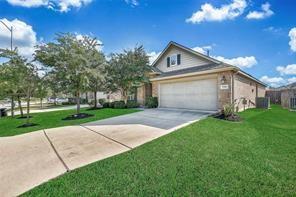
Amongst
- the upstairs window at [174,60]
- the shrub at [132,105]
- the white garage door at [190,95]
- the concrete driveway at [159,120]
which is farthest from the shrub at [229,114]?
the shrub at [132,105]

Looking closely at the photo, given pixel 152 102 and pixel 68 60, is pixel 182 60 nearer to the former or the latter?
pixel 152 102

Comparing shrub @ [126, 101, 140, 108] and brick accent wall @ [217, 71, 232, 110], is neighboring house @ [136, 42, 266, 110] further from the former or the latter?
shrub @ [126, 101, 140, 108]

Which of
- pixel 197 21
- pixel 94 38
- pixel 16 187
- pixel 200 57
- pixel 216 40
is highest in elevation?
pixel 197 21

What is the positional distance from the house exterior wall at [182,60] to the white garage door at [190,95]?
2.50m

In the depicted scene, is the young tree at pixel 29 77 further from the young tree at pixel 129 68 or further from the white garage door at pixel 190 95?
the white garage door at pixel 190 95

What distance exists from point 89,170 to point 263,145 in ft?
15.6

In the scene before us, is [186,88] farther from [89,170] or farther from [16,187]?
[16,187]

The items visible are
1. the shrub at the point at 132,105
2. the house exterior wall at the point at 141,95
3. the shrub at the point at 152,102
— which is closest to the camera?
the shrub at the point at 152,102

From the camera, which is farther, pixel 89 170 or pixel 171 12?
pixel 171 12

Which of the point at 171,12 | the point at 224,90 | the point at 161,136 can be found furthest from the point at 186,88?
the point at 161,136

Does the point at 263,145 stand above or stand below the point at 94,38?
below

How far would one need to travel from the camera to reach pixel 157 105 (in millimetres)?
14125

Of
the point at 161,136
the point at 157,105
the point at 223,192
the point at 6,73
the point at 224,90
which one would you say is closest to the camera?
the point at 223,192

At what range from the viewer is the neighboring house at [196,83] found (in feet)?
31.5
